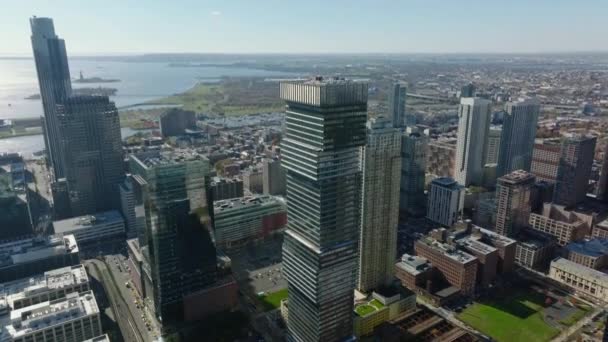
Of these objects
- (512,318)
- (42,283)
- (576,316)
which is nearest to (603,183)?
(576,316)

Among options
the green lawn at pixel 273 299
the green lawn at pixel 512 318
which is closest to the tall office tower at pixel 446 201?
the green lawn at pixel 512 318

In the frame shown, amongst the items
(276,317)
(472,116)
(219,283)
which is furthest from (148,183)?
Answer: (472,116)

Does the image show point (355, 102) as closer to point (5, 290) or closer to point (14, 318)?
point (14, 318)

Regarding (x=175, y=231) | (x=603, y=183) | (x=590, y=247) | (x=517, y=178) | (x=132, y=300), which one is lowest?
(x=132, y=300)

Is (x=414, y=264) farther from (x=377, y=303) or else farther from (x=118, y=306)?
(x=118, y=306)

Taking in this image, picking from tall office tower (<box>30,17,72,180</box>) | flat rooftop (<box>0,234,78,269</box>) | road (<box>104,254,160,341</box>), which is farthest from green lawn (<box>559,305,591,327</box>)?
tall office tower (<box>30,17,72,180</box>)

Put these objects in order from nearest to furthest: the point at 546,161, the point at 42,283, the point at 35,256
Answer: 1. the point at 42,283
2. the point at 35,256
3. the point at 546,161

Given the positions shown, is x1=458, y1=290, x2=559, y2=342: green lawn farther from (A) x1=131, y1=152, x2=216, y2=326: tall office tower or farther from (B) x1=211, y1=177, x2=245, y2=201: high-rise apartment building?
(B) x1=211, y1=177, x2=245, y2=201: high-rise apartment building
